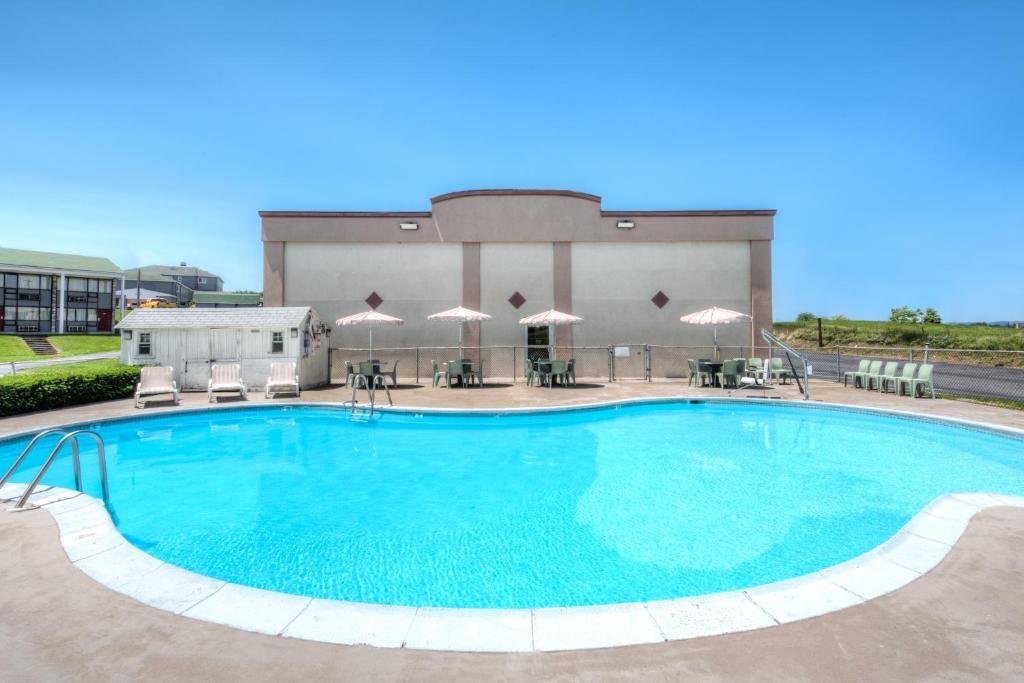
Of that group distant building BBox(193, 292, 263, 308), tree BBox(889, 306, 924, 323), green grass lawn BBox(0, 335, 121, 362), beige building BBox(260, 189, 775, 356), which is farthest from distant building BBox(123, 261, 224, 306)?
tree BBox(889, 306, 924, 323)

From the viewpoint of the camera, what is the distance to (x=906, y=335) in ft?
124

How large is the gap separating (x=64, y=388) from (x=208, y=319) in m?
3.83

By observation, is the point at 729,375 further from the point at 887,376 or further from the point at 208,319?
the point at 208,319

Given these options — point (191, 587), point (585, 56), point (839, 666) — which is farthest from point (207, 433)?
point (585, 56)

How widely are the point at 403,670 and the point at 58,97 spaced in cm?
1268

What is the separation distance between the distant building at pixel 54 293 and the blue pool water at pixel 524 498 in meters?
42.1

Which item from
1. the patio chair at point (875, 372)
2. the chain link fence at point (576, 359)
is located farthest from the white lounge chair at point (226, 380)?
the patio chair at point (875, 372)

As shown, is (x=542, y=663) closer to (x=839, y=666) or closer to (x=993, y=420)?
(x=839, y=666)

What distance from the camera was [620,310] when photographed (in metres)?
18.0

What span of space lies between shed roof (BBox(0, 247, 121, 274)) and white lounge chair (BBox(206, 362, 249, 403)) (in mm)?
40049

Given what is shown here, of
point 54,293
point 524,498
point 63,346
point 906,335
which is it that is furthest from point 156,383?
point 906,335

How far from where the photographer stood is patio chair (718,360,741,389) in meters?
14.1

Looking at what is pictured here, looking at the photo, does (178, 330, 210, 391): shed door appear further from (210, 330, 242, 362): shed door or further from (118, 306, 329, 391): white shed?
(210, 330, 242, 362): shed door

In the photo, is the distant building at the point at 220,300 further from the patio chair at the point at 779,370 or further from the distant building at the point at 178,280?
the patio chair at the point at 779,370
